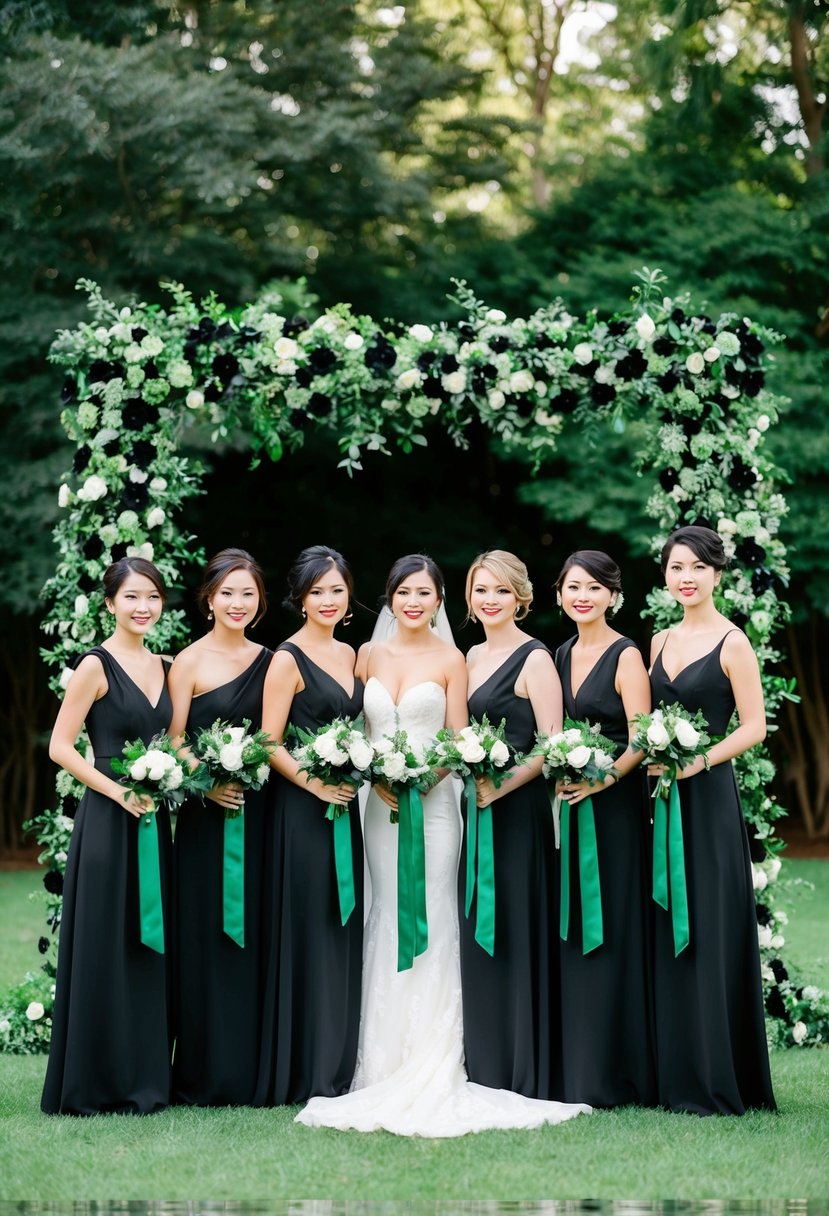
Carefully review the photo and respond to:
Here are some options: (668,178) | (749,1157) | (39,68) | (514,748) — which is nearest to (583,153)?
(668,178)

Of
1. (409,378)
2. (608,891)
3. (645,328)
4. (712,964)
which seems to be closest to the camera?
(712,964)

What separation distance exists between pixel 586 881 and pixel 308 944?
1288 millimetres

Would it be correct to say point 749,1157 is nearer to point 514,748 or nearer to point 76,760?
point 514,748

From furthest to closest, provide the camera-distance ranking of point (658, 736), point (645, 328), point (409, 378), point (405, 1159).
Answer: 1. point (409, 378)
2. point (645, 328)
3. point (658, 736)
4. point (405, 1159)

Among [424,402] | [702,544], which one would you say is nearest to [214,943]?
[702,544]

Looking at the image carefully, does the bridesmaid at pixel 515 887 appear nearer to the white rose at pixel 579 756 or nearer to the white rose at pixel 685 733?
the white rose at pixel 579 756

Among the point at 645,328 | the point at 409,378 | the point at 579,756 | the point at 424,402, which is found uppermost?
the point at 645,328

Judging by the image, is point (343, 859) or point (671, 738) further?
point (343, 859)

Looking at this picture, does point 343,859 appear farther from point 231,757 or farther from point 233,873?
point 231,757

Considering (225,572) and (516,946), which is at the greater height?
(225,572)

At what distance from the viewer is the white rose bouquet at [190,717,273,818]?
639 centimetres

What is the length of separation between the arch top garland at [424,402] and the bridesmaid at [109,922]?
1250 millimetres

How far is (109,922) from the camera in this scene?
6523mm

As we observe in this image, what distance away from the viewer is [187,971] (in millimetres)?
6738
